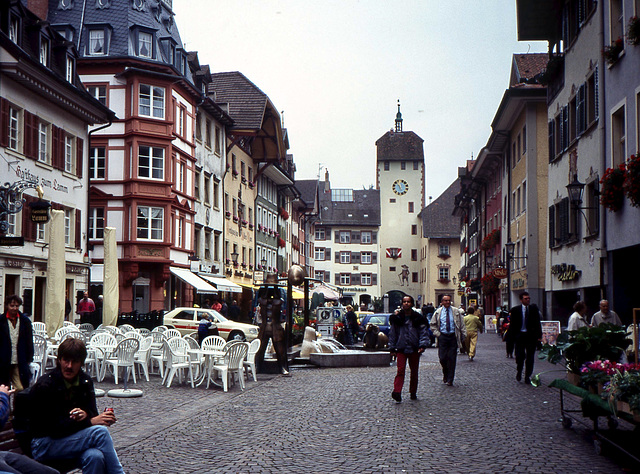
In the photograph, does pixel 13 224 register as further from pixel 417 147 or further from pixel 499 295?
pixel 417 147

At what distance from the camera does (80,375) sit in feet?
20.9

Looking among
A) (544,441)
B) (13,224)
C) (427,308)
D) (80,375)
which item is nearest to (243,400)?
(544,441)

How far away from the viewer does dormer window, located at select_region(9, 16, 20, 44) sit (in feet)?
91.9

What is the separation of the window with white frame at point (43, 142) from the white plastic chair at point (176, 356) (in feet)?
49.3

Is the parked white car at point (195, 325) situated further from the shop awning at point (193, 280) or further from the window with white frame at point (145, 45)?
the window with white frame at point (145, 45)

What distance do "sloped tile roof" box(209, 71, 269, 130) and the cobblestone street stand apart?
38649 millimetres

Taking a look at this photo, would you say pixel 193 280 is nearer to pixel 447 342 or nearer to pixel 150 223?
pixel 150 223

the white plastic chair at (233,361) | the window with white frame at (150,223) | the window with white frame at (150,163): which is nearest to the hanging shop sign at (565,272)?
the white plastic chair at (233,361)

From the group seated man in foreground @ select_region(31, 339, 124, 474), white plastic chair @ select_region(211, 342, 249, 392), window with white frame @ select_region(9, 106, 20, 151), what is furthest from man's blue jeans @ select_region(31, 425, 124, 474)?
window with white frame @ select_region(9, 106, 20, 151)

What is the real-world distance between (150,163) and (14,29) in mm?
13000

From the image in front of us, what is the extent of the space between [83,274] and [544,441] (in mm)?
27209

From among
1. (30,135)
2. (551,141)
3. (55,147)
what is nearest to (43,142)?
(55,147)

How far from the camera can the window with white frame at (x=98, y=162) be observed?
40938 millimetres

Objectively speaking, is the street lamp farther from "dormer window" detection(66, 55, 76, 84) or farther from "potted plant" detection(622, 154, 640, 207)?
"dormer window" detection(66, 55, 76, 84)
